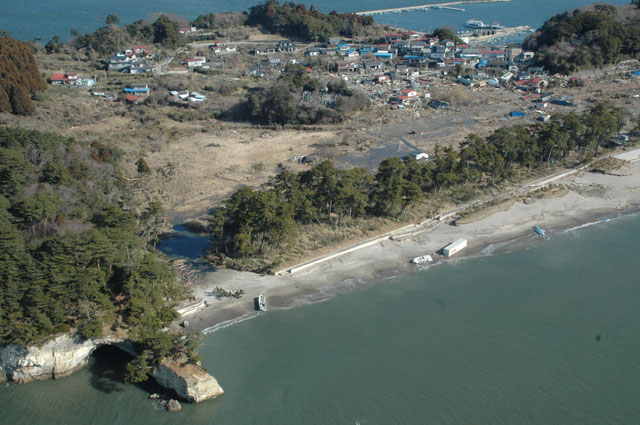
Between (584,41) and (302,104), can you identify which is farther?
(584,41)

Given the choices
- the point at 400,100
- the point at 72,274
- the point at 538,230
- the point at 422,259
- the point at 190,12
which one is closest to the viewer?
the point at 72,274

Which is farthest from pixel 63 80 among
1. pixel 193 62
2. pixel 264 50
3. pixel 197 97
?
pixel 264 50

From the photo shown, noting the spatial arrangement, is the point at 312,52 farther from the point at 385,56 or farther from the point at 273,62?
the point at 385,56

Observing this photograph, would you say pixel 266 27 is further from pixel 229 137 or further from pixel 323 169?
pixel 323 169

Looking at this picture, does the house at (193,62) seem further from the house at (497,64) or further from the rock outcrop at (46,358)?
the rock outcrop at (46,358)

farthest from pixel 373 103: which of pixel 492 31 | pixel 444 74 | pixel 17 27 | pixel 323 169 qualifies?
pixel 17 27

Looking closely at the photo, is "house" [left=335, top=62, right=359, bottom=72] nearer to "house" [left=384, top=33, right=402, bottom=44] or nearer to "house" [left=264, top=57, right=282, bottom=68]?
"house" [left=264, top=57, right=282, bottom=68]
